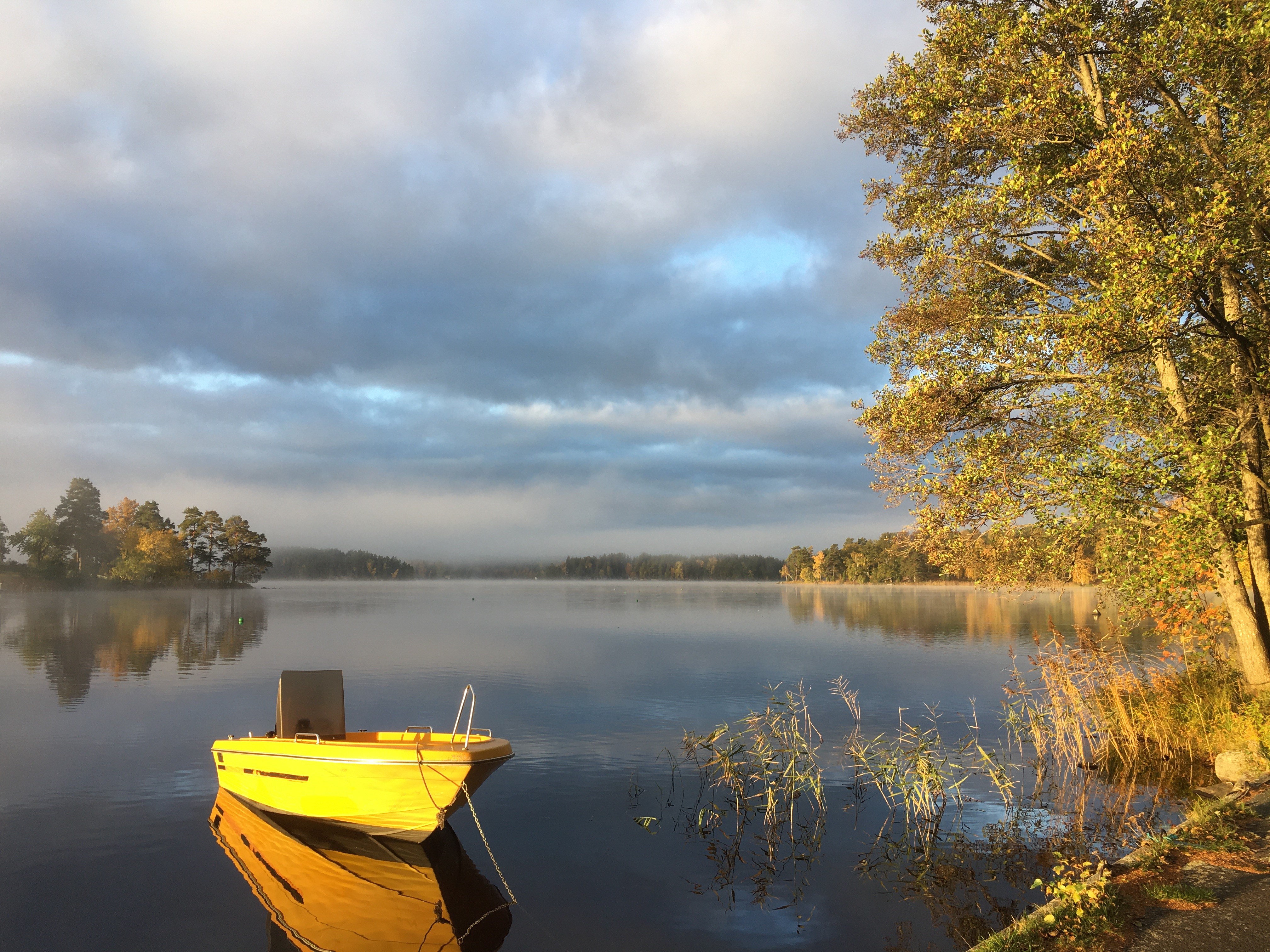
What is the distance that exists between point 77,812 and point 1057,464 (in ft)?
67.8

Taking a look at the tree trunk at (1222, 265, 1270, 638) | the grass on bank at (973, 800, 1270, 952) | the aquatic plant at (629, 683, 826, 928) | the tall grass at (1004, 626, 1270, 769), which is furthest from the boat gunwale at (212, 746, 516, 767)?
the tree trunk at (1222, 265, 1270, 638)

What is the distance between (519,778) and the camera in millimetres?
18047

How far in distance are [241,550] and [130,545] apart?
18.3 metres

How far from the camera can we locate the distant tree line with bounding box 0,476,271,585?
372 feet

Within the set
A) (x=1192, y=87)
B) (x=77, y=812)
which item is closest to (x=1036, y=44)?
(x=1192, y=87)

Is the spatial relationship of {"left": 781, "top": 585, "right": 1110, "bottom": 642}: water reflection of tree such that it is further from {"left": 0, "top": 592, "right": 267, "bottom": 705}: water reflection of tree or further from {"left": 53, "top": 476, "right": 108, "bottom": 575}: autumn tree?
{"left": 53, "top": 476, "right": 108, "bottom": 575}: autumn tree

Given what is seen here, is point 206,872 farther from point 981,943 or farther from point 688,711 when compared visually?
point 688,711

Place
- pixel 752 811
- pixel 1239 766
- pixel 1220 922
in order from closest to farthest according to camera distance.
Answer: pixel 1220 922 → pixel 1239 766 → pixel 752 811

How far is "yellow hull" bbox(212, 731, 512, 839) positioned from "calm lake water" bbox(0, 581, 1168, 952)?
0.88m

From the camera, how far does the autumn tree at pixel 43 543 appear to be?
110 m

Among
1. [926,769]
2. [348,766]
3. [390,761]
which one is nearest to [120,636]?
[348,766]

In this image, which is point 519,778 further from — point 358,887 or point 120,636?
point 120,636

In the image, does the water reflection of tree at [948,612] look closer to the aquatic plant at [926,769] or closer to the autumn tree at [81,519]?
the aquatic plant at [926,769]

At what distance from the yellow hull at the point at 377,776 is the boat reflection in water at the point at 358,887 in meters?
0.47
